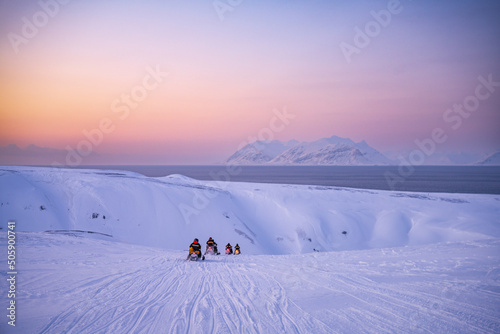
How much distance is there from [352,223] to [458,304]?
31793 millimetres

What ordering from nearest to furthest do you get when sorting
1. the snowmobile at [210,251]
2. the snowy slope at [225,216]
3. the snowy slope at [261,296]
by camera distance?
1. the snowy slope at [261,296]
2. the snowmobile at [210,251]
3. the snowy slope at [225,216]

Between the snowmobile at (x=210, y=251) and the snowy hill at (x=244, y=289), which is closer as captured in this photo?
the snowy hill at (x=244, y=289)

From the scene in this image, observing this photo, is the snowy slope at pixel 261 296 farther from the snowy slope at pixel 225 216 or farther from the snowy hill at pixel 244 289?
the snowy slope at pixel 225 216

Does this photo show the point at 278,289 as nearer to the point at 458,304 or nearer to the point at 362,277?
the point at 362,277

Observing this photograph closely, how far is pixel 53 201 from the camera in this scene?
31.6 meters

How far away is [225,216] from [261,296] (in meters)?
29.4

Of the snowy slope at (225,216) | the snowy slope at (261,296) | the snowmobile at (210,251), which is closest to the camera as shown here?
the snowy slope at (261,296)

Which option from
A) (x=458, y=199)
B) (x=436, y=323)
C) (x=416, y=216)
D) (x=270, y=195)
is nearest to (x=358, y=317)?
(x=436, y=323)

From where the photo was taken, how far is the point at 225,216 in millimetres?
37250

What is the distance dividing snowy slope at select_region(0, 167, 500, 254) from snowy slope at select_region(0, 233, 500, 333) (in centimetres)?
1838

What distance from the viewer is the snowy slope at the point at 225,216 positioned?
29.8m

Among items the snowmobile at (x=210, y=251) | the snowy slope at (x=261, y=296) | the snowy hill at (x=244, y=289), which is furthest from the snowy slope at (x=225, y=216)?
the snowy slope at (x=261, y=296)

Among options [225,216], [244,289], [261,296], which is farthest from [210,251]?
[225,216]

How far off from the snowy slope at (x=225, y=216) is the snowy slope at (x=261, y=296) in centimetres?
1838
